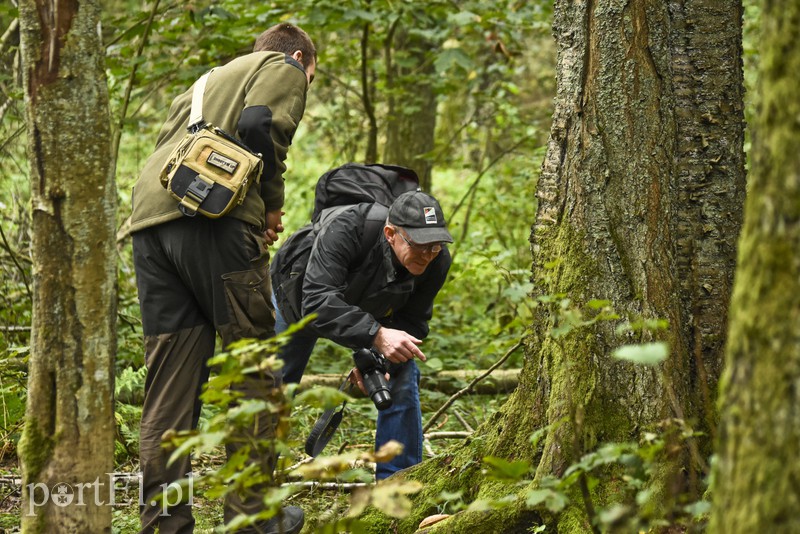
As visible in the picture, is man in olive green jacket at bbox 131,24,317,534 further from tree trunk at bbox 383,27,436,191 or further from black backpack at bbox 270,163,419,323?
tree trunk at bbox 383,27,436,191

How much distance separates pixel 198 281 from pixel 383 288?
103 centimetres

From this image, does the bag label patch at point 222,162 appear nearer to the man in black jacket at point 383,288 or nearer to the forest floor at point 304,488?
the man in black jacket at point 383,288

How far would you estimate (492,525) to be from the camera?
3.24m

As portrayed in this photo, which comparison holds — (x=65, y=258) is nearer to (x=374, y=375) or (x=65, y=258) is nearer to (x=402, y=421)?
(x=374, y=375)

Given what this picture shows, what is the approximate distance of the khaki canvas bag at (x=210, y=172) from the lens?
3373 mm

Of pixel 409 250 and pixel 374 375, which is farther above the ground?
pixel 409 250

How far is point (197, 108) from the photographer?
3.65 metres

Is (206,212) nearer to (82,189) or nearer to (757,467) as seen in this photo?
(82,189)

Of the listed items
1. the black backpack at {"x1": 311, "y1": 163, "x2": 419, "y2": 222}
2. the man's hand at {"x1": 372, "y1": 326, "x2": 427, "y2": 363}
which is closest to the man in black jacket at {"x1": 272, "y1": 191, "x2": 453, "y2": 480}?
the man's hand at {"x1": 372, "y1": 326, "x2": 427, "y2": 363}

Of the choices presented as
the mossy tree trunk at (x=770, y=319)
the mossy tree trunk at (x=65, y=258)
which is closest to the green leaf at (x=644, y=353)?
the mossy tree trunk at (x=770, y=319)

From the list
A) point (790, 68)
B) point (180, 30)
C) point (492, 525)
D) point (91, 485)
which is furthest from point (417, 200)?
point (180, 30)

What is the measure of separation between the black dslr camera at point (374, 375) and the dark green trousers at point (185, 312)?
59 cm

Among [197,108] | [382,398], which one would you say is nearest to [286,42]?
[197,108]

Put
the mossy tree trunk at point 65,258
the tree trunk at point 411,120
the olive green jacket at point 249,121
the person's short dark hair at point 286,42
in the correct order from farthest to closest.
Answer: the tree trunk at point 411,120 < the person's short dark hair at point 286,42 < the olive green jacket at point 249,121 < the mossy tree trunk at point 65,258
